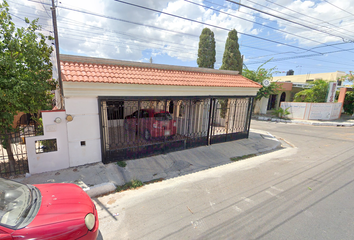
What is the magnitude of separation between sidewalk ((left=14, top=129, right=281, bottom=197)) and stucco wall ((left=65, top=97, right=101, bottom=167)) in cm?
33

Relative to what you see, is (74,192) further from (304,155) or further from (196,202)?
(304,155)

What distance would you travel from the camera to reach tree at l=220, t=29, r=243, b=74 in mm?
17078

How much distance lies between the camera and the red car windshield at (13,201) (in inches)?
80.0

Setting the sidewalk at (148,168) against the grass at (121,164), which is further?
the grass at (121,164)

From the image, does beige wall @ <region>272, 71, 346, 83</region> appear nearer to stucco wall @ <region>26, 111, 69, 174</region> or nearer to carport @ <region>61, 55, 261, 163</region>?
carport @ <region>61, 55, 261, 163</region>

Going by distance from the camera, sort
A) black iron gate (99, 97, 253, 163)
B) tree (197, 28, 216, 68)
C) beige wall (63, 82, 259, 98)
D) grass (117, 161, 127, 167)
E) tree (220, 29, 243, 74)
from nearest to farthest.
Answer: beige wall (63, 82, 259, 98) → grass (117, 161, 127, 167) → black iron gate (99, 97, 253, 163) → tree (220, 29, 243, 74) → tree (197, 28, 216, 68)

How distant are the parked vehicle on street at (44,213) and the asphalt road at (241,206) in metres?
0.84

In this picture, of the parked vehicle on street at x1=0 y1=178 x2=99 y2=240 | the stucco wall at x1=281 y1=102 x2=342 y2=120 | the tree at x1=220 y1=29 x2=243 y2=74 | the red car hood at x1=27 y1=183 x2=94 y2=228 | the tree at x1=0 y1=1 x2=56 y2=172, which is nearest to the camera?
the parked vehicle on street at x1=0 y1=178 x2=99 y2=240

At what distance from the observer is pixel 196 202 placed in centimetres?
399

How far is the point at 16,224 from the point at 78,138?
10.9 ft

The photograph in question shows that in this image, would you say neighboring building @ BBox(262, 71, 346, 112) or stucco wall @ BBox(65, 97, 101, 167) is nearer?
stucco wall @ BBox(65, 97, 101, 167)

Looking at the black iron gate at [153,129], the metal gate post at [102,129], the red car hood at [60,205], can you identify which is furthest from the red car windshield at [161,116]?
the red car hood at [60,205]

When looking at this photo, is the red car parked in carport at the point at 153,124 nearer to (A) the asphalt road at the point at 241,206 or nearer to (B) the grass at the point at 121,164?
(B) the grass at the point at 121,164

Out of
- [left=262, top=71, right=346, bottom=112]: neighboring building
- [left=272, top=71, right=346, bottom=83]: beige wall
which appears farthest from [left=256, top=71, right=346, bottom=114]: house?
[left=272, top=71, right=346, bottom=83]: beige wall
